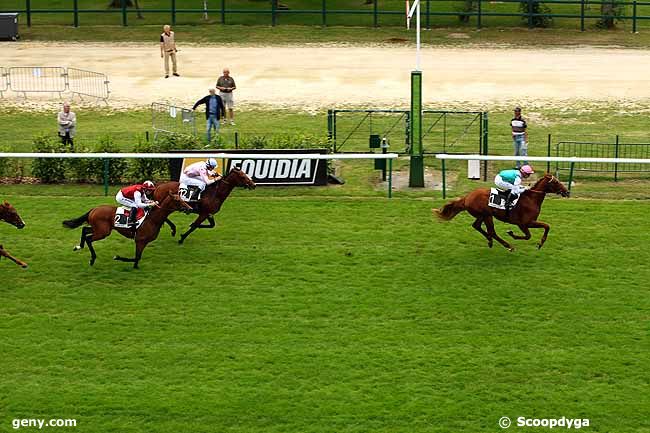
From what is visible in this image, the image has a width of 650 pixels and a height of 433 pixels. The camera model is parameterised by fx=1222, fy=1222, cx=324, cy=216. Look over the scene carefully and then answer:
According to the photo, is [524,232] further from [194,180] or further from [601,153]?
[601,153]

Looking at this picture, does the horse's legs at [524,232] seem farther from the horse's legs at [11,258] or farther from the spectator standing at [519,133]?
the horse's legs at [11,258]

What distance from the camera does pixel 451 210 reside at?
68.7 ft

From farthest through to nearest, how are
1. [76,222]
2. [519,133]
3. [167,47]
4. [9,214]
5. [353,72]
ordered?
[353,72], [167,47], [519,133], [76,222], [9,214]

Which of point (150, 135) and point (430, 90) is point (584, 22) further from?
point (150, 135)

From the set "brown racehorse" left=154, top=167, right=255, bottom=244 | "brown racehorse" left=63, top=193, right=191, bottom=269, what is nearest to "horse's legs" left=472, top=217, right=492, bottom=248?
"brown racehorse" left=154, top=167, right=255, bottom=244

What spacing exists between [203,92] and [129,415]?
21.0 meters

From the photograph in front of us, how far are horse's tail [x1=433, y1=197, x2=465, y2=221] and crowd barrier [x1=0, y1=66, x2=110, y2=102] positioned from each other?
16.3 m

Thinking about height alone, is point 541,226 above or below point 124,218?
below

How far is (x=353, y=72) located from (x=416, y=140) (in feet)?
39.7

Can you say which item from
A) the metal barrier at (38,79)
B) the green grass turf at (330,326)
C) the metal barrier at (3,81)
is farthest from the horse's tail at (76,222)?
the metal barrier at (3,81)

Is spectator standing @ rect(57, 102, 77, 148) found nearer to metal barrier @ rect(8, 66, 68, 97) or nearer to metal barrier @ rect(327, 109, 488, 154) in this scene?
metal barrier @ rect(327, 109, 488, 154)

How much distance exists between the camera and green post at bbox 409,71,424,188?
25.2 meters

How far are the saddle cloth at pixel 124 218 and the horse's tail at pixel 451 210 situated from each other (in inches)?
197

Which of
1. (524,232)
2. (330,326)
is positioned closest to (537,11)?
(524,232)
